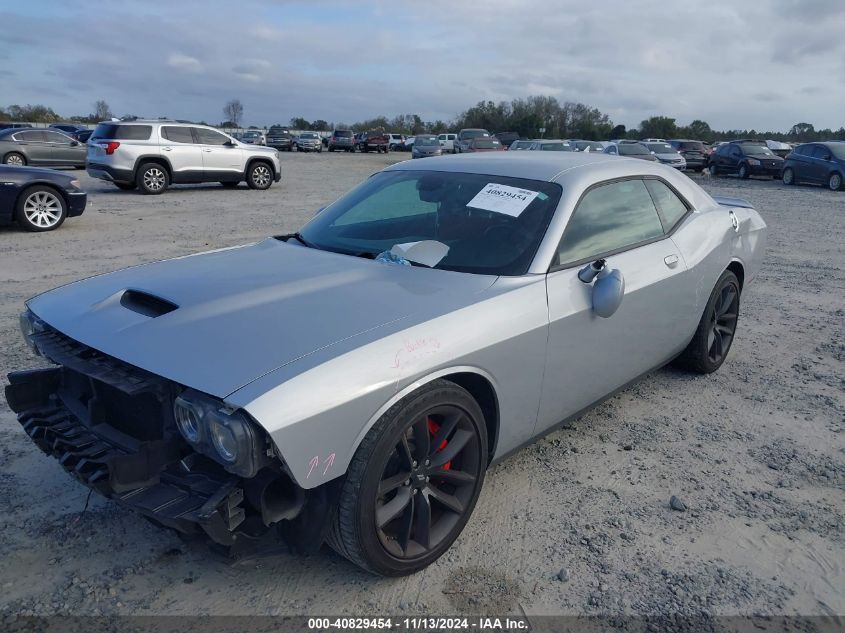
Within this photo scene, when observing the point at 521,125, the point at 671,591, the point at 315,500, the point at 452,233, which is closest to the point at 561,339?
the point at 452,233

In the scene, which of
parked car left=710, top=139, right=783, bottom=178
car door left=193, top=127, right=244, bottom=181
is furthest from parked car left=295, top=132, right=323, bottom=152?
car door left=193, top=127, right=244, bottom=181

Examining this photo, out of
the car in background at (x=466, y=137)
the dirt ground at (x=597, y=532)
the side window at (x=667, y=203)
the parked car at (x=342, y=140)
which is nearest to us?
the dirt ground at (x=597, y=532)

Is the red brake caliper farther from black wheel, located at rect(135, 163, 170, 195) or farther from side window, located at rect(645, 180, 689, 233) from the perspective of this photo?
black wheel, located at rect(135, 163, 170, 195)

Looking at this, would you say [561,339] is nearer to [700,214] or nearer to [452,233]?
[452,233]

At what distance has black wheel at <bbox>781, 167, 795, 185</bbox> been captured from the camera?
74.2 feet

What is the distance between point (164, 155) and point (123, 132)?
0.98m

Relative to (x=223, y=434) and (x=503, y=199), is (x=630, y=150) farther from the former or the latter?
(x=223, y=434)

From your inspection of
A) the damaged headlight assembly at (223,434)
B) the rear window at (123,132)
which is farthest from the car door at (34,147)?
the damaged headlight assembly at (223,434)

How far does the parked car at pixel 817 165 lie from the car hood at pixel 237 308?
73.2 feet

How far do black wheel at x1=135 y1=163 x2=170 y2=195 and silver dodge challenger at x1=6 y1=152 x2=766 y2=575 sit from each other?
43.1 ft

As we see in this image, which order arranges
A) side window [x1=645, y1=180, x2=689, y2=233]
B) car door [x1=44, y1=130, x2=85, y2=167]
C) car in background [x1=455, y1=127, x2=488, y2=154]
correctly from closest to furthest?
side window [x1=645, y1=180, x2=689, y2=233]
car door [x1=44, y1=130, x2=85, y2=167]
car in background [x1=455, y1=127, x2=488, y2=154]

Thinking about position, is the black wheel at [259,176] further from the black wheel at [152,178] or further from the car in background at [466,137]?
the car in background at [466,137]

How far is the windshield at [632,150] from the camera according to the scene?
23.6m

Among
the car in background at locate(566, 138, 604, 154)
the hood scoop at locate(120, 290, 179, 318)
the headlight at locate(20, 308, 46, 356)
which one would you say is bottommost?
the car in background at locate(566, 138, 604, 154)
